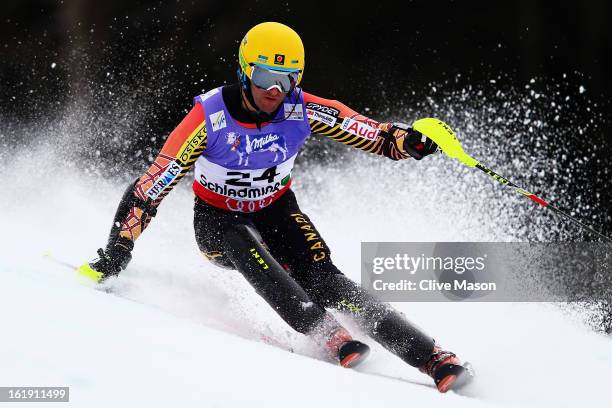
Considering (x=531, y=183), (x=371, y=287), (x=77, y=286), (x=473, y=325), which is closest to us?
(x=77, y=286)

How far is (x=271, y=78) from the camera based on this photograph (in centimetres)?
291

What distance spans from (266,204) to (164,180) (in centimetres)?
49

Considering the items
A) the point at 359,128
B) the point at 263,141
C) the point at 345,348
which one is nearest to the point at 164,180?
the point at 263,141

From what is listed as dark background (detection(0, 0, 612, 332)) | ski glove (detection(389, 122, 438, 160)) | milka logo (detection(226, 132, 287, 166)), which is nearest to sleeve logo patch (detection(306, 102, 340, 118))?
milka logo (detection(226, 132, 287, 166))

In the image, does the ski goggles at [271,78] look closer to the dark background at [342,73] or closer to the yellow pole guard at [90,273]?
the yellow pole guard at [90,273]

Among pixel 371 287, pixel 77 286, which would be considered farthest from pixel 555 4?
pixel 77 286

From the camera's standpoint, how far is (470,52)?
493 centimetres

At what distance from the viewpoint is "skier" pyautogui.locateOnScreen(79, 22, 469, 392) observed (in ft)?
9.01

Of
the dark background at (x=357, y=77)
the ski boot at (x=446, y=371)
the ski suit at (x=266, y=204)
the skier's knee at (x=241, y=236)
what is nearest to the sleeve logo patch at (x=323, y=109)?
the ski suit at (x=266, y=204)

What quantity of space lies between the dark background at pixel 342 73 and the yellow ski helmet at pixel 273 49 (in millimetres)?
2269

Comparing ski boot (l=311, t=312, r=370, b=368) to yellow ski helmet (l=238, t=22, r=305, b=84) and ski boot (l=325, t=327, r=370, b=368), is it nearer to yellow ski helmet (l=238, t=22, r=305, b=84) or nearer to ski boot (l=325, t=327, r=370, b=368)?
ski boot (l=325, t=327, r=370, b=368)

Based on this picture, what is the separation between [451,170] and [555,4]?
1.40 metres

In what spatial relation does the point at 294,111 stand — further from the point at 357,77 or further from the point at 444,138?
the point at 357,77

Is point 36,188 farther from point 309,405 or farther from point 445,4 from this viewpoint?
point 309,405
